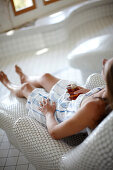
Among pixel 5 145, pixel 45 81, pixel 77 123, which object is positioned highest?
pixel 77 123

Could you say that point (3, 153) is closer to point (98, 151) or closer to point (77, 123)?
point (77, 123)

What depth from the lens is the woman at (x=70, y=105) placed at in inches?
42.6

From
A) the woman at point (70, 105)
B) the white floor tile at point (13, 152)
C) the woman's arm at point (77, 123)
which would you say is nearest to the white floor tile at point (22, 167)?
the white floor tile at point (13, 152)

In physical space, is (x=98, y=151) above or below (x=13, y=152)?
above

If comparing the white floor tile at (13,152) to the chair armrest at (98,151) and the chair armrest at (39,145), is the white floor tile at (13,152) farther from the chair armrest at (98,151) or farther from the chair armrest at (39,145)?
the chair armrest at (98,151)

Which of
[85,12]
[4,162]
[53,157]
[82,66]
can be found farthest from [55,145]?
[85,12]

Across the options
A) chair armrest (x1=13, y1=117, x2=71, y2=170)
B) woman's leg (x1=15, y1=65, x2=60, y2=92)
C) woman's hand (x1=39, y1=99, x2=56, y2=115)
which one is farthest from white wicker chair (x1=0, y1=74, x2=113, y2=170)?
A: woman's leg (x1=15, y1=65, x2=60, y2=92)

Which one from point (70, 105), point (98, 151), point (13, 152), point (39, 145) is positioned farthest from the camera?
point (13, 152)

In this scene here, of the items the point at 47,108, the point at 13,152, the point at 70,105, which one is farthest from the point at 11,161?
the point at 70,105

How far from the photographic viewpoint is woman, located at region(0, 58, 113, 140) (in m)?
1.08

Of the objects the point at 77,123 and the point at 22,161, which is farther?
the point at 22,161

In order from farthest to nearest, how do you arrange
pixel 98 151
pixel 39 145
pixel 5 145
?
pixel 5 145 → pixel 39 145 → pixel 98 151

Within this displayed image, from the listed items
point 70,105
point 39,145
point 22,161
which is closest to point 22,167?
point 22,161

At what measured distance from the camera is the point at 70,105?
1393mm
